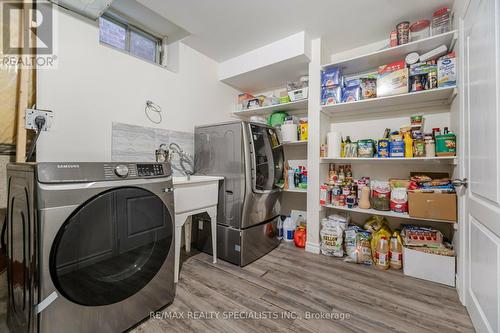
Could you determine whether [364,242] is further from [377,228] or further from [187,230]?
[187,230]

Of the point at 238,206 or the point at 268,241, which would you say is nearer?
the point at 238,206

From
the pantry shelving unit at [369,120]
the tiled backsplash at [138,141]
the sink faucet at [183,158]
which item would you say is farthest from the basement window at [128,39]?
the pantry shelving unit at [369,120]

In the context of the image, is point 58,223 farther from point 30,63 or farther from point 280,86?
point 280,86

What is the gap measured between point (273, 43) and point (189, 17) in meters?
0.91

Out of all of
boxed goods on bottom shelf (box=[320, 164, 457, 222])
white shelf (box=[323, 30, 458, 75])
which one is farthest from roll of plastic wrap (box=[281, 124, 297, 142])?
white shelf (box=[323, 30, 458, 75])

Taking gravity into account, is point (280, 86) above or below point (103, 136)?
above

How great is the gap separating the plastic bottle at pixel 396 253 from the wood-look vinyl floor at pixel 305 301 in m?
0.08

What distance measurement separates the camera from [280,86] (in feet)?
9.62

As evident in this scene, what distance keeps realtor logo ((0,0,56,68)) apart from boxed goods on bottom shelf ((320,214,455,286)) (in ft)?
8.80

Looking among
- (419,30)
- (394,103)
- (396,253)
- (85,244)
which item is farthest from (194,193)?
(419,30)

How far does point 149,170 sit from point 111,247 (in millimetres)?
426

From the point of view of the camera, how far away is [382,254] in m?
1.85

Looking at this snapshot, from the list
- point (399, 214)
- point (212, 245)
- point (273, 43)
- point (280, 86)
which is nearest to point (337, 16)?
point (273, 43)

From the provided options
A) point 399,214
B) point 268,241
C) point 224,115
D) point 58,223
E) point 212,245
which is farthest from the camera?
point 224,115
